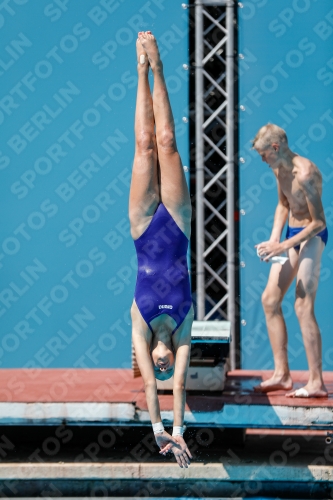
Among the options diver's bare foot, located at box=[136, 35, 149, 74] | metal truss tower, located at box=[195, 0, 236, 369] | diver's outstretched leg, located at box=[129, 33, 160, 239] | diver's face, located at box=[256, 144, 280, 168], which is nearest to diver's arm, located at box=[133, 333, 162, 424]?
diver's outstretched leg, located at box=[129, 33, 160, 239]

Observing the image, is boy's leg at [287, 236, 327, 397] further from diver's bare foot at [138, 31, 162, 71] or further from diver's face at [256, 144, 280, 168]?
diver's bare foot at [138, 31, 162, 71]

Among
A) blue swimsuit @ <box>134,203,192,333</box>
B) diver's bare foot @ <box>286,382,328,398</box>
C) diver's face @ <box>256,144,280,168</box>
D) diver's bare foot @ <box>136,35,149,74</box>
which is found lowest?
diver's bare foot @ <box>286,382,328,398</box>

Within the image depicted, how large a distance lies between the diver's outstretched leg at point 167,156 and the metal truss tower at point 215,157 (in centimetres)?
194

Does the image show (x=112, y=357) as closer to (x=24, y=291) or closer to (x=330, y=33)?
(x=24, y=291)

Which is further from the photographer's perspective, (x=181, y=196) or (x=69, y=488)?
(x=69, y=488)

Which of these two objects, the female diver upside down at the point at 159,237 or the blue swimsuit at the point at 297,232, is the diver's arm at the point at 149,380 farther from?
the blue swimsuit at the point at 297,232

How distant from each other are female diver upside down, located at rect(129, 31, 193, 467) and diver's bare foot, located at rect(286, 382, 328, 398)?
1.24m

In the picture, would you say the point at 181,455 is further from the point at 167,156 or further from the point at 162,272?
the point at 167,156

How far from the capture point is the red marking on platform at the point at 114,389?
17.9 feet

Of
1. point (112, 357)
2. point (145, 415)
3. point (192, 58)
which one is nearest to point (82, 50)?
point (192, 58)

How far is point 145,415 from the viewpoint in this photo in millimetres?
5371

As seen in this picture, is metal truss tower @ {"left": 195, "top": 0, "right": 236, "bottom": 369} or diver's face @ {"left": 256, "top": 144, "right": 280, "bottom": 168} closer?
diver's face @ {"left": 256, "top": 144, "right": 280, "bottom": 168}

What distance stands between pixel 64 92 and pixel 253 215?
6.60 ft

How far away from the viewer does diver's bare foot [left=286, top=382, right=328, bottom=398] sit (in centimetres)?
566
